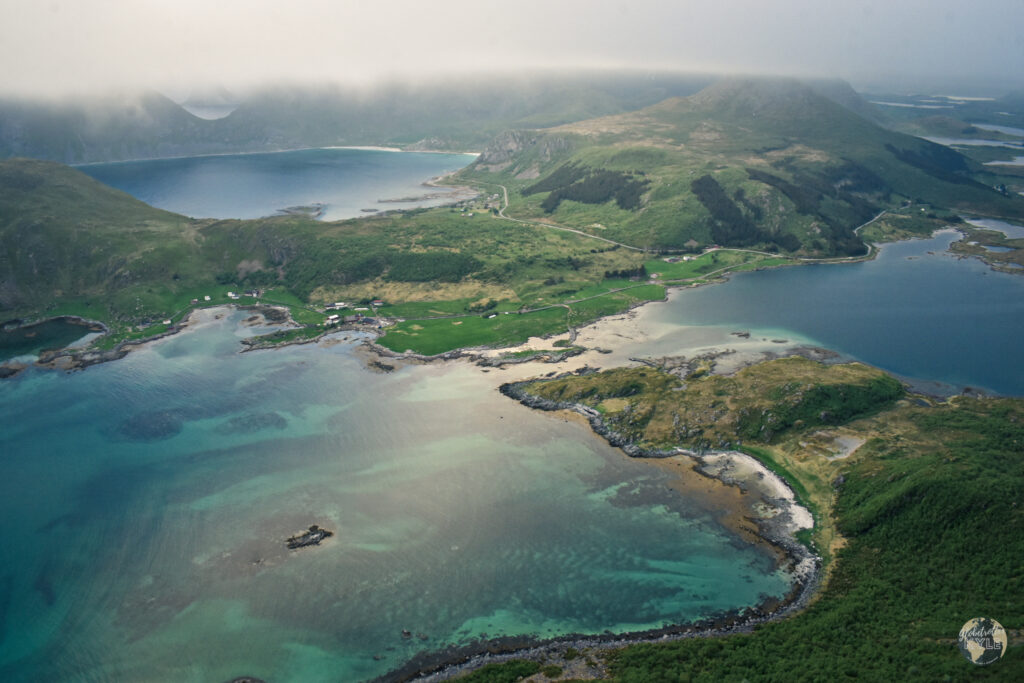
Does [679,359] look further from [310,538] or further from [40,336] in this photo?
[40,336]

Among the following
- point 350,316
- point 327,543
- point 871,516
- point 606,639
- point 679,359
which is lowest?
point 606,639

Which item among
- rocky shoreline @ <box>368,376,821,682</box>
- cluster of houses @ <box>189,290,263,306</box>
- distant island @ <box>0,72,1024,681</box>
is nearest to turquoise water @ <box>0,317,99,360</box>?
distant island @ <box>0,72,1024,681</box>

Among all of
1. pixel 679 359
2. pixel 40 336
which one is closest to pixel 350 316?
pixel 40 336

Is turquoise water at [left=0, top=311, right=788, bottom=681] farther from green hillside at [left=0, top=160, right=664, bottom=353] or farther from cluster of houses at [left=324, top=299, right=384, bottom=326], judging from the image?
green hillside at [left=0, top=160, right=664, bottom=353]

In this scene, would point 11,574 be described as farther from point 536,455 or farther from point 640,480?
point 640,480

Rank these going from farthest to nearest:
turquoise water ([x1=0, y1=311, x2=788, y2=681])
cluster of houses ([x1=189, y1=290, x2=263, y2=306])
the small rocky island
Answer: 1. cluster of houses ([x1=189, y1=290, x2=263, y2=306])
2. the small rocky island
3. turquoise water ([x1=0, y1=311, x2=788, y2=681])

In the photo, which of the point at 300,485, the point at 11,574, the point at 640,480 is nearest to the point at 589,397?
the point at 640,480
